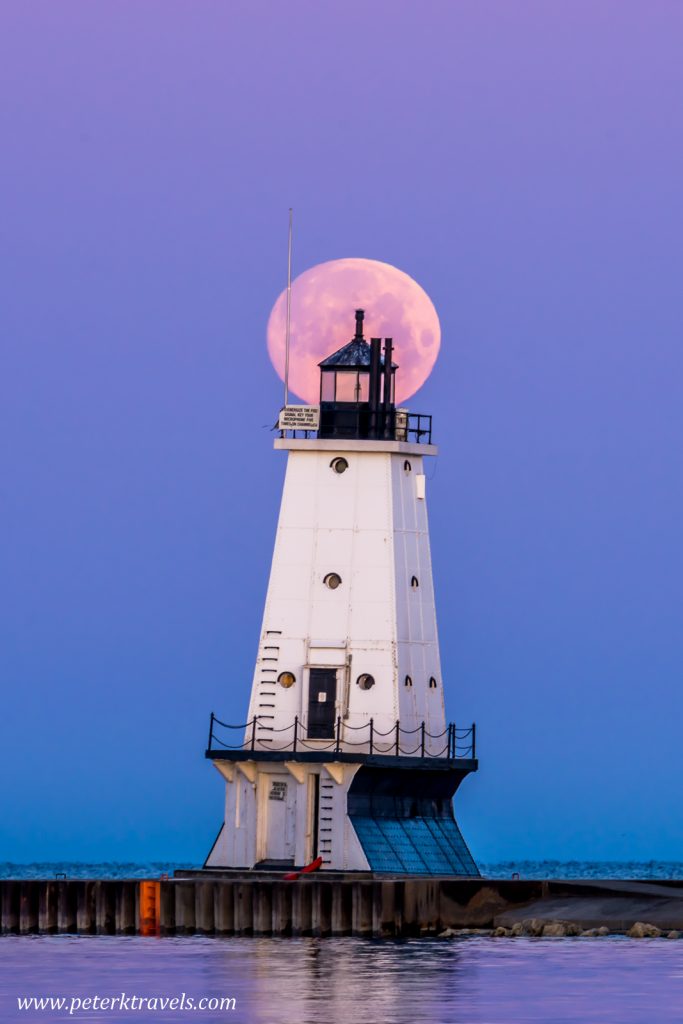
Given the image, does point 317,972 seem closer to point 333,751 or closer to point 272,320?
point 333,751

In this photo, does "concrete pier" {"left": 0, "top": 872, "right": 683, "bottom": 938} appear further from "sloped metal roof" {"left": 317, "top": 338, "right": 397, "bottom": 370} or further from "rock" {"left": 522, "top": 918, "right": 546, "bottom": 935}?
"sloped metal roof" {"left": 317, "top": 338, "right": 397, "bottom": 370}

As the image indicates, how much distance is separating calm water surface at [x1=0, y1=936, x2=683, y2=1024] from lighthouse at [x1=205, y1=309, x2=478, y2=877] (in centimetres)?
518

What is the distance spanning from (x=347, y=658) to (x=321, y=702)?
3.73ft

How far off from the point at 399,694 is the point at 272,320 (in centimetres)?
921

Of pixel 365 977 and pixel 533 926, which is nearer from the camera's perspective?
pixel 365 977

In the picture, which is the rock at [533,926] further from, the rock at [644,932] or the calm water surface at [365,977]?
the rock at [644,932]

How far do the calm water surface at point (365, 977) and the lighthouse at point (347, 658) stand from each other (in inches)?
204

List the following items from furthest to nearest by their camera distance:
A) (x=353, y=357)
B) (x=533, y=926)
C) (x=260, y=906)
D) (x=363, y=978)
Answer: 1. (x=353, y=357)
2. (x=533, y=926)
3. (x=260, y=906)
4. (x=363, y=978)

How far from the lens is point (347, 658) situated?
64312 mm

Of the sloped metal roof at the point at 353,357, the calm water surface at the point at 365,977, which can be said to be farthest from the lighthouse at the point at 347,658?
the calm water surface at the point at 365,977

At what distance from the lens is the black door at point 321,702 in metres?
64.2

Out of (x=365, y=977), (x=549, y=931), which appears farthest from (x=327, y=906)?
(x=365, y=977)

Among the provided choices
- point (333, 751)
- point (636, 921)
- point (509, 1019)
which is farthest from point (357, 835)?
point (509, 1019)

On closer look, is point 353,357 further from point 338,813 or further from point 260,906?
point 260,906
